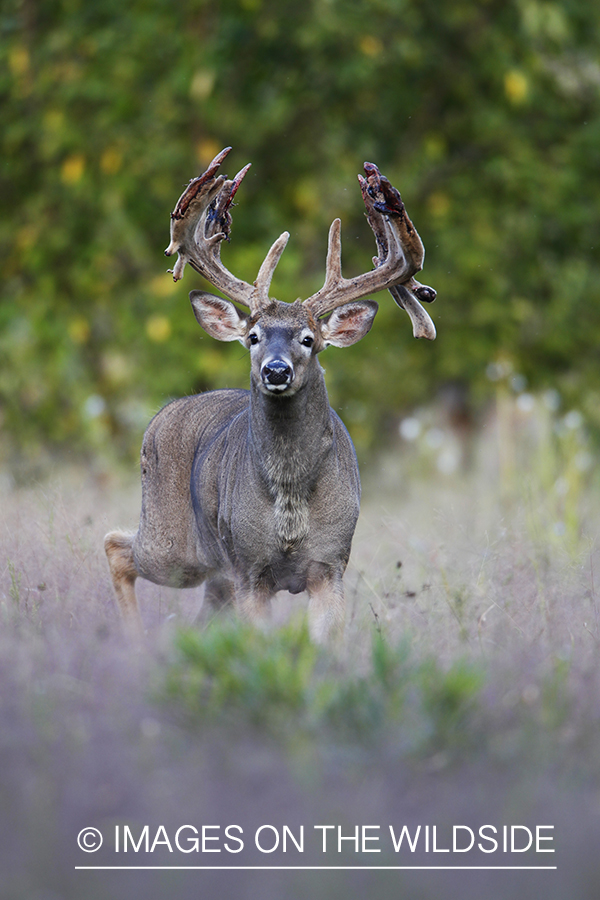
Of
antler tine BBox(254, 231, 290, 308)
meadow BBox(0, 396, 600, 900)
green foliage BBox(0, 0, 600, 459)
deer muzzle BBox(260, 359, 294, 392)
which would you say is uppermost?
green foliage BBox(0, 0, 600, 459)

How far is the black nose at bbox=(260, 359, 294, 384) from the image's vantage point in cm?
471

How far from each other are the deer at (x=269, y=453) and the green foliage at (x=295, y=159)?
16.2 ft

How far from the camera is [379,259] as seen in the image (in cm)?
551

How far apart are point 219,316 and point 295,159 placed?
257 inches

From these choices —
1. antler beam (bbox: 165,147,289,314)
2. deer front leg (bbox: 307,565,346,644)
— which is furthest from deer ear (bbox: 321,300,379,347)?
deer front leg (bbox: 307,565,346,644)

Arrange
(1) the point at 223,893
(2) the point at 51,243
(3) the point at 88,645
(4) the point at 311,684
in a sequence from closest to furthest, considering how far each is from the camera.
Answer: (1) the point at 223,893 → (4) the point at 311,684 → (3) the point at 88,645 → (2) the point at 51,243

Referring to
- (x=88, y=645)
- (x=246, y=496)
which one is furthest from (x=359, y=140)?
(x=88, y=645)

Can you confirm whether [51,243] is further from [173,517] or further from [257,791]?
[257,791]

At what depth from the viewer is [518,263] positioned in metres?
11.8

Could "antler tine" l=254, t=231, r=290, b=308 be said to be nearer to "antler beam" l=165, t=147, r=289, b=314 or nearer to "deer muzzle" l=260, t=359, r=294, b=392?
"antler beam" l=165, t=147, r=289, b=314

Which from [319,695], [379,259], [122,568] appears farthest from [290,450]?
[319,695]

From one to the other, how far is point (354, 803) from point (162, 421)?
344cm

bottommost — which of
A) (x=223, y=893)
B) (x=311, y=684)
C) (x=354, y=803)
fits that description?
(x=223, y=893)

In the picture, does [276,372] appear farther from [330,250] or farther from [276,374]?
[330,250]
